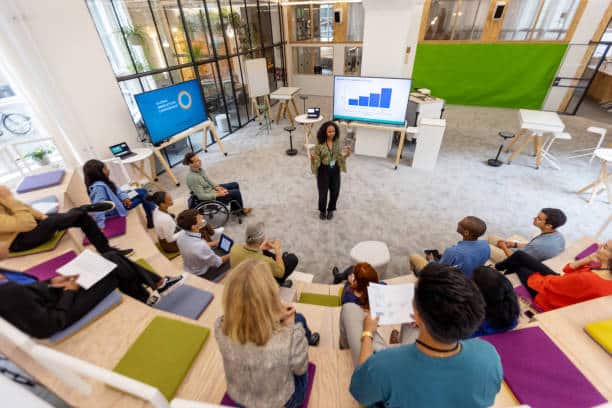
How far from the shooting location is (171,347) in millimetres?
1528

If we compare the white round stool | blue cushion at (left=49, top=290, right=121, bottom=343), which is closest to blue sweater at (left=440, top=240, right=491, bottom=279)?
the white round stool

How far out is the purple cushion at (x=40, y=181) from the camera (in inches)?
115

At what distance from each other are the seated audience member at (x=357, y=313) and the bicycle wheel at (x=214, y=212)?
7.57ft

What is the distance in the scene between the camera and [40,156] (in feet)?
12.3

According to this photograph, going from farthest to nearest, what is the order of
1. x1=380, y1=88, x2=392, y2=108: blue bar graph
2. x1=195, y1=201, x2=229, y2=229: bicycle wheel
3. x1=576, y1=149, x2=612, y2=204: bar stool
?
x1=380, y1=88, x2=392, y2=108: blue bar graph
x1=576, y1=149, x2=612, y2=204: bar stool
x1=195, y1=201, x2=229, y2=229: bicycle wheel

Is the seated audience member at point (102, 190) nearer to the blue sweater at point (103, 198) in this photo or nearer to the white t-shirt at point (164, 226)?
the blue sweater at point (103, 198)

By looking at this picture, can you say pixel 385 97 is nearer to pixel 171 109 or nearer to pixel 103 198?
pixel 171 109

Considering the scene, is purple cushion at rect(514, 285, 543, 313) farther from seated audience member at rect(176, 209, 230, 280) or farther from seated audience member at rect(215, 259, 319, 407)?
seated audience member at rect(176, 209, 230, 280)

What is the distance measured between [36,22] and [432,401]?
5.27 m

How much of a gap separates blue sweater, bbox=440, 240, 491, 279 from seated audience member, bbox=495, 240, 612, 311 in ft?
1.22

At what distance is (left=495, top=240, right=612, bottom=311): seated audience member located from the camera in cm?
179

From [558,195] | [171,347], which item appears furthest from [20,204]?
[558,195]

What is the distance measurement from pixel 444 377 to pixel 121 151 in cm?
495

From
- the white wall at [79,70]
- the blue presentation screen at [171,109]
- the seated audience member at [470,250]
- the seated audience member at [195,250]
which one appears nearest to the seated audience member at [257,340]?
the seated audience member at [195,250]
